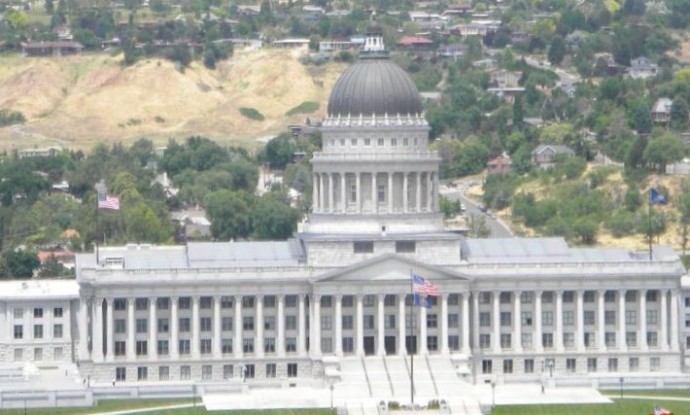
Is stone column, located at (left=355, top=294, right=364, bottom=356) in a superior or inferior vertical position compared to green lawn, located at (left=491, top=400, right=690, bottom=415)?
superior

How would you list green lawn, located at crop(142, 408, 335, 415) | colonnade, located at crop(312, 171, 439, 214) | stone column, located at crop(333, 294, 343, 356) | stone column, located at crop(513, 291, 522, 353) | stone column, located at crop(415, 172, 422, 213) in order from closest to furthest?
green lawn, located at crop(142, 408, 335, 415) < stone column, located at crop(333, 294, 343, 356) < stone column, located at crop(513, 291, 522, 353) < colonnade, located at crop(312, 171, 439, 214) < stone column, located at crop(415, 172, 422, 213)

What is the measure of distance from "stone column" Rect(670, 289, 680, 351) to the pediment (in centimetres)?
1272

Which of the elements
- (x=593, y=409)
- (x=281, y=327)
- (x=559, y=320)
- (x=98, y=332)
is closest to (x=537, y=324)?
(x=559, y=320)

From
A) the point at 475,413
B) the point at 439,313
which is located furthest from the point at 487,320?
the point at 475,413

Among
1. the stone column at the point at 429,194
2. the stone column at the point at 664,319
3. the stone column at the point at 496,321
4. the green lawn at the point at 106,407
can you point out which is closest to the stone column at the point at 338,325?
the stone column at the point at 429,194

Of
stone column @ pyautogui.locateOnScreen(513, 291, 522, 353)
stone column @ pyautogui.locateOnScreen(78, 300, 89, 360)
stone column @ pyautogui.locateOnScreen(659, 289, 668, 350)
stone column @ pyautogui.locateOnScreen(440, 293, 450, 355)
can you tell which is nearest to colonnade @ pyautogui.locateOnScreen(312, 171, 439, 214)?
stone column @ pyautogui.locateOnScreen(440, 293, 450, 355)

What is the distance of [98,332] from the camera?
568 feet

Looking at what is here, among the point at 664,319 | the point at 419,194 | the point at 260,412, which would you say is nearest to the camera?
the point at 260,412

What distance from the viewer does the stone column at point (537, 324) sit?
176 m

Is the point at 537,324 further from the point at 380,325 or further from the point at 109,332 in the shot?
the point at 109,332

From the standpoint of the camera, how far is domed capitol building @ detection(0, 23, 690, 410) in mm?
173625

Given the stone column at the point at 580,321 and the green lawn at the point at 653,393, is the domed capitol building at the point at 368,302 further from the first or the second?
the green lawn at the point at 653,393

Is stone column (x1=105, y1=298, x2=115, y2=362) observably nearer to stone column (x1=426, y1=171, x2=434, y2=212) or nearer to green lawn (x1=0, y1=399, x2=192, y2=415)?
green lawn (x1=0, y1=399, x2=192, y2=415)

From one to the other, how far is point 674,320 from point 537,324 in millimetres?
7167
